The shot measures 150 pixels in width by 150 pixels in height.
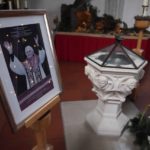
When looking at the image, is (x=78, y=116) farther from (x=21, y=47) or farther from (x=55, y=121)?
(x=21, y=47)

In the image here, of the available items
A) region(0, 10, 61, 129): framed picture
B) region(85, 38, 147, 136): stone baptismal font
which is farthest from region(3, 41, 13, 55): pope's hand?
region(85, 38, 147, 136): stone baptismal font

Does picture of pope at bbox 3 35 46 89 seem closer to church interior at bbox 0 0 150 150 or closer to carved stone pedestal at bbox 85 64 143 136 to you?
church interior at bbox 0 0 150 150

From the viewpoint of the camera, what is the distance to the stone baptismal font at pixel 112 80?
1339 millimetres

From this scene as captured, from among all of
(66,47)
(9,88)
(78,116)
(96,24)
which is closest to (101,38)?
(96,24)

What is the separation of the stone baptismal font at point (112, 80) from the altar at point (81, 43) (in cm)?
153

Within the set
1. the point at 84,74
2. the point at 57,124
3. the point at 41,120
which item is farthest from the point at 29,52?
the point at 84,74

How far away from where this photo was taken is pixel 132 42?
300cm

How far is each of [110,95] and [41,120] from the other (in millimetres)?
734

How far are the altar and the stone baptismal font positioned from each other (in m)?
1.53

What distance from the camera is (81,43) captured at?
10.2ft

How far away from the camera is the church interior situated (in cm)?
144

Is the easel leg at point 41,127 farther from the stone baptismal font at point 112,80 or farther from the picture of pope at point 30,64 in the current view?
the stone baptismal font at point 112,80

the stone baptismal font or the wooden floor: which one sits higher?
the stone baptismal font

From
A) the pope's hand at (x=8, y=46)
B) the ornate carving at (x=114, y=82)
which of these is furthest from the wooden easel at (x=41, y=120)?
the ornate carving at (x=114, y=82)
